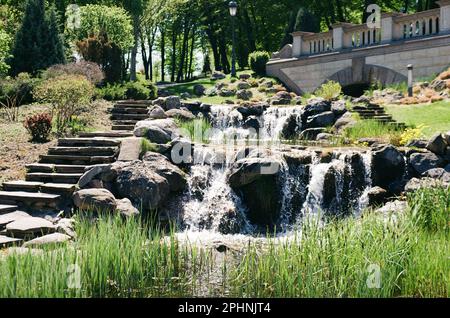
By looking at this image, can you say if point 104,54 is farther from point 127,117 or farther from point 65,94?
point 65,94

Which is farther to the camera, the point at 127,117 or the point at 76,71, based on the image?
the point at 76,71

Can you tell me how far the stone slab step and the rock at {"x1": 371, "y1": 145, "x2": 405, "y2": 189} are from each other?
7.64 m

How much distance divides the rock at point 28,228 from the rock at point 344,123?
10185 mm

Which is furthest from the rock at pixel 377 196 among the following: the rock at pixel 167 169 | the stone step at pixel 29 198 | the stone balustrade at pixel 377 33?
the stone balustrade at pixel 377 33

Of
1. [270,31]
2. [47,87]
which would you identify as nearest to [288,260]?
[47,87]

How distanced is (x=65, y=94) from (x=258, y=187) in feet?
22.5

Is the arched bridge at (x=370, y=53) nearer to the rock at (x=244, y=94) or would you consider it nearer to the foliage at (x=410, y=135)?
the rock at (x=244, y=94)

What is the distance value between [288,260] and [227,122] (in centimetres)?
1370

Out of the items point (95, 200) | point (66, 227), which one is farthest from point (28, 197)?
point (66, 227)

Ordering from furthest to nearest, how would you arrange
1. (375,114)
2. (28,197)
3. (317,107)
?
(317,107), (375,114), (28,197)

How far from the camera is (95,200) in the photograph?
10703mm

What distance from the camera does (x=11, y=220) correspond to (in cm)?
1030

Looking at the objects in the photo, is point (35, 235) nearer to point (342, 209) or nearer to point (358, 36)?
point (342, 209)

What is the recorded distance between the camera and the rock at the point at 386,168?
43.5ft
